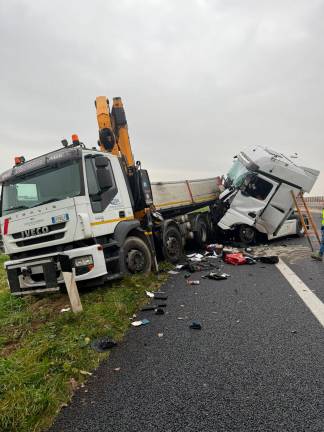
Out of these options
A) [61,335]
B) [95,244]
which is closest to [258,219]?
[95,244]

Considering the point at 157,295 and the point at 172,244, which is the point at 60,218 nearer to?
the point at 157,295

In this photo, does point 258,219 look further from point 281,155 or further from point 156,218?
point 156,218

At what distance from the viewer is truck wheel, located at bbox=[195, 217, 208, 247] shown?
9.78 m

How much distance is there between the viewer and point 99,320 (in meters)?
4.02

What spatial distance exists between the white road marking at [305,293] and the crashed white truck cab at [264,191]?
3.07 m

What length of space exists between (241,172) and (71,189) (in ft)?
21.2

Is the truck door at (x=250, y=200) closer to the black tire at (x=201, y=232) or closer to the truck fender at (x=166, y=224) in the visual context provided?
the black tire at (x=201, y=232)

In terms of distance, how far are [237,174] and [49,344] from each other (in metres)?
8.36

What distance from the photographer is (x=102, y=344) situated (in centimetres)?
346

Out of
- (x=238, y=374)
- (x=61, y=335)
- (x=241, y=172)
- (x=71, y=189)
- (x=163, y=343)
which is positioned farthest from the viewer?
(x=241, y=172)

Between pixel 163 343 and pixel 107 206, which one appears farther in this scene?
pixel 107 206

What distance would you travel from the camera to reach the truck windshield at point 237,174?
389 inches

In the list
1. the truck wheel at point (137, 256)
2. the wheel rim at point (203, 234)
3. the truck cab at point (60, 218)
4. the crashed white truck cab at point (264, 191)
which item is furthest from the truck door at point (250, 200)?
the truck cab at point (60, 218)

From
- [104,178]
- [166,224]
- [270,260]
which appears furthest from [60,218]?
[270,260]
